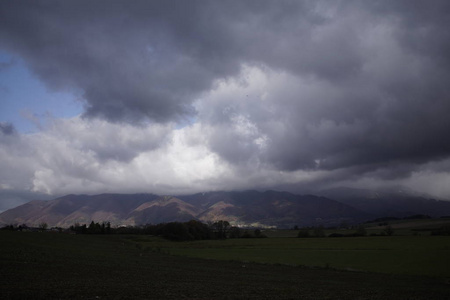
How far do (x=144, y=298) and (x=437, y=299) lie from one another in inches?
1029

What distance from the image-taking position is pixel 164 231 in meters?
178

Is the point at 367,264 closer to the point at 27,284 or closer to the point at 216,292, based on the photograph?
the point at 216,292

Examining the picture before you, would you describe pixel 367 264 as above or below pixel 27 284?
below

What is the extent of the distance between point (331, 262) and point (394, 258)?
15.5 metres

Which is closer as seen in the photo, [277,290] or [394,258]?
[277,290]

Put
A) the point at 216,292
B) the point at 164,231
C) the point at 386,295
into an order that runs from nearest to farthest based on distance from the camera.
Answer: the point at 216,292
the point at 386,295
the point at 164,231

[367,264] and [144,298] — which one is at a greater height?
[144,298]

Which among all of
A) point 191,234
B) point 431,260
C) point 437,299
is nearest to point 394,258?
point 431,260

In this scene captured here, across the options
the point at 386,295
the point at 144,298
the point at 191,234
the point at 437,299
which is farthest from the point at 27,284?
the point at 191,234

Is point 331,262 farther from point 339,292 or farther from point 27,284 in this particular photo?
point 27,284

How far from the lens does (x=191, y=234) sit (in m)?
178

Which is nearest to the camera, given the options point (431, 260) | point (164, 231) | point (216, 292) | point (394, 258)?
point (216, 292)

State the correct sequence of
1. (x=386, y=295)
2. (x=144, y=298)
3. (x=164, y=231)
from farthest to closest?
(x=164, y=231)
(x=386, y=295)
(x=144, y=298)

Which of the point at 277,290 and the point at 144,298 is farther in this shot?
the point at 277,290
